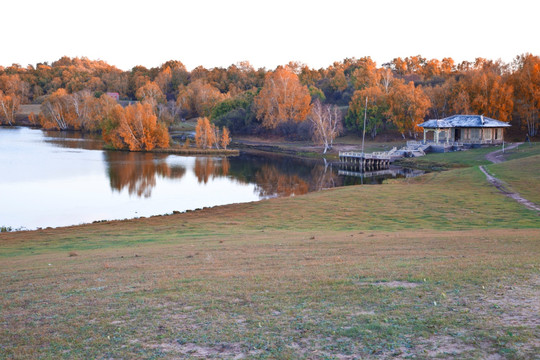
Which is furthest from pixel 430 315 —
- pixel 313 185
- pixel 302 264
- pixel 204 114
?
pixel 204 114

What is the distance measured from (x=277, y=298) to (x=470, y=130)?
73.9 metres

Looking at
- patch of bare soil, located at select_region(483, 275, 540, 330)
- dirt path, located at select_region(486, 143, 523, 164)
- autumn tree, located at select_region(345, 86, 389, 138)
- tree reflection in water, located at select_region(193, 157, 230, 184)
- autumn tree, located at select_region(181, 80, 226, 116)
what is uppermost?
autumn tree, located at select_region(181, 80, 226, 116)

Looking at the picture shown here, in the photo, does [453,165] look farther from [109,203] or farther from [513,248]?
[513,248]

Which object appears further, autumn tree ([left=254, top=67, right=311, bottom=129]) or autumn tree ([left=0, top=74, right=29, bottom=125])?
autumn tree ([left=0, top=74, right=29, bottom=125])

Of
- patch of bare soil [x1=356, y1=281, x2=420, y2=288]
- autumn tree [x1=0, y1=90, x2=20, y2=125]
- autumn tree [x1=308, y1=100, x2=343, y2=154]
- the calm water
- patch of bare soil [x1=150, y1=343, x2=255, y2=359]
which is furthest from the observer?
autumn tree [x1=0, y1=90, x2=20, y2=125]

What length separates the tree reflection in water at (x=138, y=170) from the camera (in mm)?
45547

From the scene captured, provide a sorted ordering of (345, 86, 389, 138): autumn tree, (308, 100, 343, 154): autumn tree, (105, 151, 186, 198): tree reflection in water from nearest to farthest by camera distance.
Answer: (105, 151, 186, 198): tree reflection in water < (308, 100, 343, 154): autumn tree < (345, 86, 389, 138): autumn tree

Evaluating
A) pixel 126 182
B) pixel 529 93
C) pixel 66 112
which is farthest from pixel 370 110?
pixel 66 112

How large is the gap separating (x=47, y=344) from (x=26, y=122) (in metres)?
155

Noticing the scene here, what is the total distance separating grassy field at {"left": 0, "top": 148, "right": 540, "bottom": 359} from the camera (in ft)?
22.4

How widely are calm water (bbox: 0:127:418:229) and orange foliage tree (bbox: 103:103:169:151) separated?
17.9ft

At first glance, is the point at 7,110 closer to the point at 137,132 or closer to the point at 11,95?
the point at 11,95

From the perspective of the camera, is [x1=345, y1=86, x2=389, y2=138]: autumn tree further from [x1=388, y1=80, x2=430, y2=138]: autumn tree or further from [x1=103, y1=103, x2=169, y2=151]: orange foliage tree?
[x1=103, y1=103, x2=169, y2=151]: orange foliage tree

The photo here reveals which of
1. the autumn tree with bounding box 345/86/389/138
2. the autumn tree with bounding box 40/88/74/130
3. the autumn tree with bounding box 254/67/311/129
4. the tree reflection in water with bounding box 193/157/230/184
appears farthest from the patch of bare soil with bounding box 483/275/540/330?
the autumn tree with bounding box 40/88/74/130
